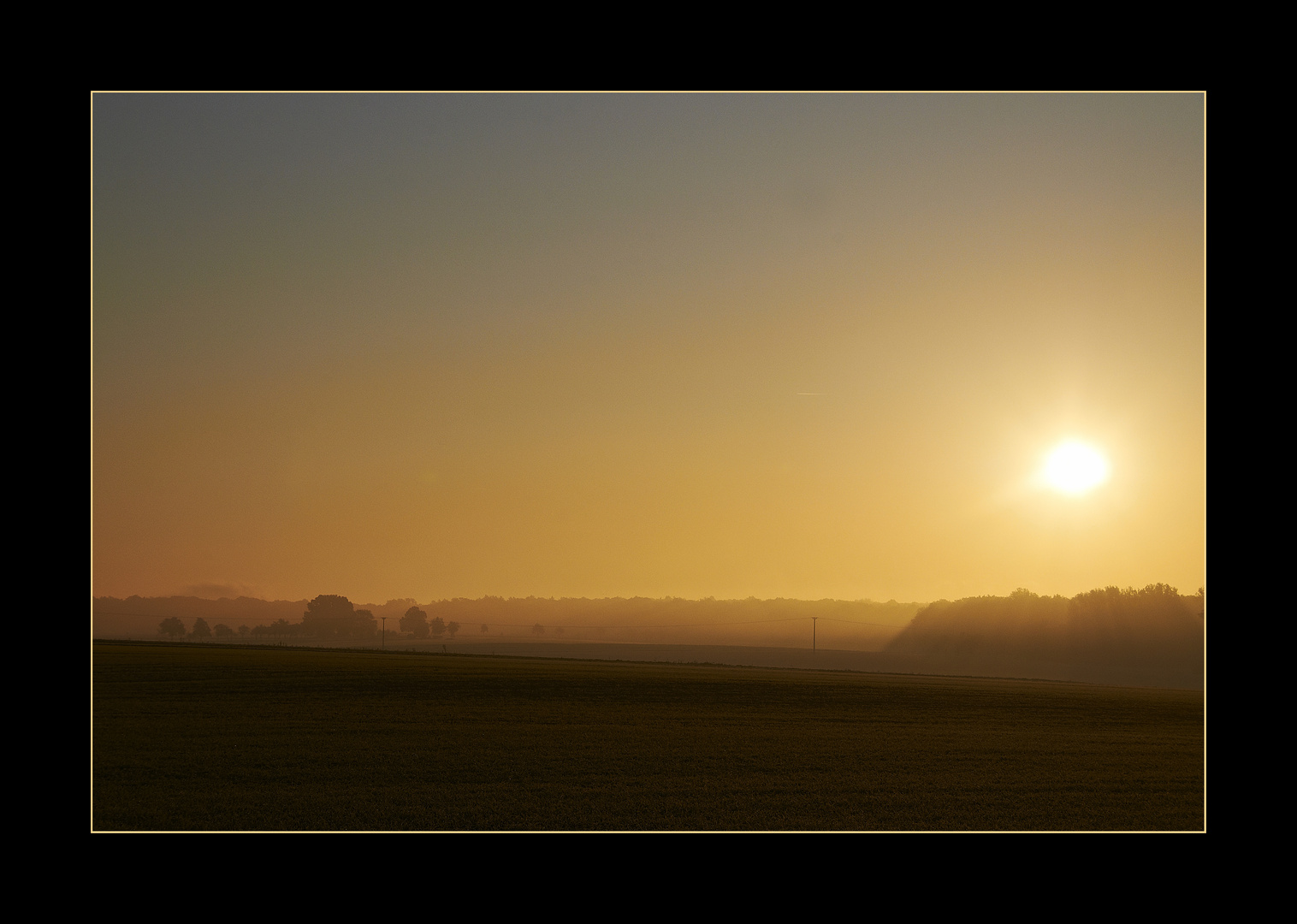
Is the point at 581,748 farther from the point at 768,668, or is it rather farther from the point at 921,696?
the point at 768,668

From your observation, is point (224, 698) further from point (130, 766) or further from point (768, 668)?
point (768, 668)

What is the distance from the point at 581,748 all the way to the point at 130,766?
956 cm

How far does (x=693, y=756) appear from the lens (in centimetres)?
2130

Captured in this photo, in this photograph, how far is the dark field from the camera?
15719 millimetres

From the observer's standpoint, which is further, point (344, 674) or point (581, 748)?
point (344, 674)

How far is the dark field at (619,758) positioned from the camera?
15719mm

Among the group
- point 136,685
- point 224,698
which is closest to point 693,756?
point 224,698

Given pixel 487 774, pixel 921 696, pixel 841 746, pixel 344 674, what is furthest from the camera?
pixel 344 674

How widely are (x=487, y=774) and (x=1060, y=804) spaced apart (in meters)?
11.0

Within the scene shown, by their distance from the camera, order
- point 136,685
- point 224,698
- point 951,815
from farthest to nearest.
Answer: point 136,685 → point 224,698 → point 951,815

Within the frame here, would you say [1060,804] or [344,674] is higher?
[1060,804]

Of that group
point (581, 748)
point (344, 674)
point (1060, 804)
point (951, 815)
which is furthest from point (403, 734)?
point (344, 674)

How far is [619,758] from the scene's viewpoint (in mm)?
20703

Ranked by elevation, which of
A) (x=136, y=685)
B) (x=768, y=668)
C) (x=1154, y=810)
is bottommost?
(x=768, y=668)
